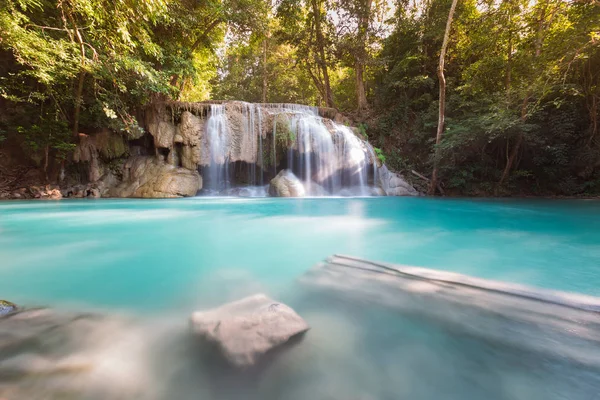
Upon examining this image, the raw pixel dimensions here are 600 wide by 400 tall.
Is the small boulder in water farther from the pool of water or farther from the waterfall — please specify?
the waterfall

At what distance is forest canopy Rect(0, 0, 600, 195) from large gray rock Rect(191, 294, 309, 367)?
581 centimetres

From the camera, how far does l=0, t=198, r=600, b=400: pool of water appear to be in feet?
3.01

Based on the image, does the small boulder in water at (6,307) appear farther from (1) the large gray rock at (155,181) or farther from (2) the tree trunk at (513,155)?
(2) the tree trunk at (513,155)

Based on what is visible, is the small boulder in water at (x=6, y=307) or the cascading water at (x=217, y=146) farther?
the cascading water at (x=217, y=146)

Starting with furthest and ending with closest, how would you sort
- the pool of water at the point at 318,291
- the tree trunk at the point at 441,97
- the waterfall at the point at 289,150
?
the waterfall at the point at 289,150
the tree trunk at the point at 441,97
the pool of water at the point at 318,291

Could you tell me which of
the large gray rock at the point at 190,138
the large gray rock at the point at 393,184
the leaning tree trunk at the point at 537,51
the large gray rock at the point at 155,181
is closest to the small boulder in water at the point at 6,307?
the large gray rock at the point at 155,181

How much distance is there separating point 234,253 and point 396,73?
45.0ft

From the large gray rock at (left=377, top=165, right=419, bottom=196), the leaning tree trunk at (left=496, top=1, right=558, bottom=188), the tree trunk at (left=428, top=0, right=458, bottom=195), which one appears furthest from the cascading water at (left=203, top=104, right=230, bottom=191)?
the leaning tree trunk at (left=496, top=1, right=558, bottom=188)

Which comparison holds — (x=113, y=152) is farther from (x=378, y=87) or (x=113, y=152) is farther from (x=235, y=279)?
(x=378, y=87)

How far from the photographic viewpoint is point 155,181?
32.8 feet

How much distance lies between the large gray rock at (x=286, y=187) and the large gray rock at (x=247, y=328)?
9.08 m

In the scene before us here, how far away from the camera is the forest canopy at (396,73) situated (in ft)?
21.4

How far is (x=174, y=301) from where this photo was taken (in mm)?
1561

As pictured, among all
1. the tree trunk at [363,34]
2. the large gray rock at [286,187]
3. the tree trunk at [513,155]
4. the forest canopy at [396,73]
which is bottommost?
the large gray rock at [286,187]
